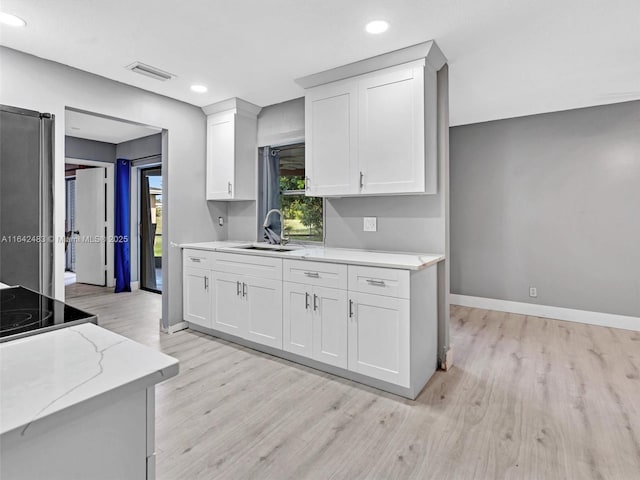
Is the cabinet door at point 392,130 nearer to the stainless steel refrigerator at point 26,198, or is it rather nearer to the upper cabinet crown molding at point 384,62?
the upper cabinet crown molding at point 384,62

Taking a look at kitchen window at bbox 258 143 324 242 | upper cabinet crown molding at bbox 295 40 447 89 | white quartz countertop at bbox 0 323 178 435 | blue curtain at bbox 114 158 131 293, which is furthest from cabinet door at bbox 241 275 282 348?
blue curtain at bbox 114 158 131 293

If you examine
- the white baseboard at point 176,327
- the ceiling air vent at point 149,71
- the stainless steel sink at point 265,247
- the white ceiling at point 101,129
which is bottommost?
the white baseboard at point 176,327

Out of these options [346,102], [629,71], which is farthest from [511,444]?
[629,71]

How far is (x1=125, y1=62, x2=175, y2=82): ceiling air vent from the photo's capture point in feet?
9.53

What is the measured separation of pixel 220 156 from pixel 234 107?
0.55 metres

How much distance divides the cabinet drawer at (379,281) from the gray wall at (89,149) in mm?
5342

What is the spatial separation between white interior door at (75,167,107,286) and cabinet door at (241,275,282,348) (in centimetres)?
420

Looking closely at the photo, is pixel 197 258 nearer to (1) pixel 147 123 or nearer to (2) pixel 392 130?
(1) pixel 147 123

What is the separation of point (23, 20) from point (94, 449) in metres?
2.83

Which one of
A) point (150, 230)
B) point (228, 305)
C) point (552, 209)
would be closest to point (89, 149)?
point (150, 230)

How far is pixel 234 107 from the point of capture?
375 cm

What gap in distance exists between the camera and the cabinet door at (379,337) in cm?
232

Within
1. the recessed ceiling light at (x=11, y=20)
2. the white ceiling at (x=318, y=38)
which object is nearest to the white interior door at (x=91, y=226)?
the white ceiling at (x=318, y=38)

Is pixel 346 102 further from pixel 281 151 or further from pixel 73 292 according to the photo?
pixel 73 292
